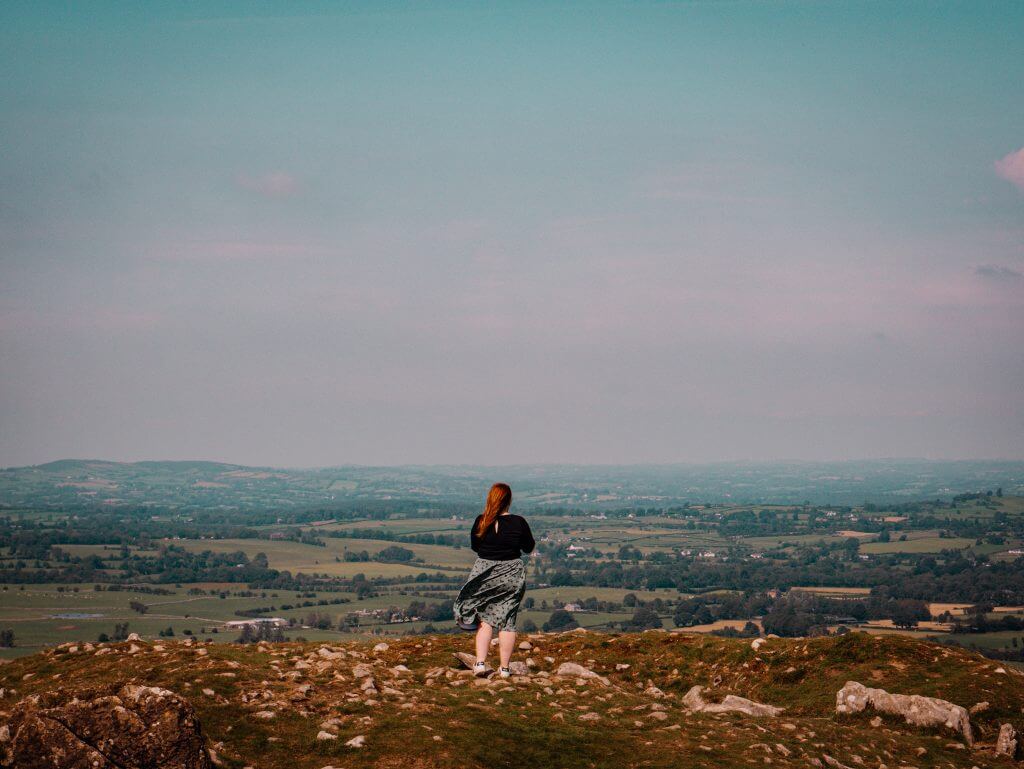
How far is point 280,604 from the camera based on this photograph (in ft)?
375

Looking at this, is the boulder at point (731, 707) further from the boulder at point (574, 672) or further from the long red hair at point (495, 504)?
the long red hair at point (495, 504)

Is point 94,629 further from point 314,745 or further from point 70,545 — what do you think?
point 70,545

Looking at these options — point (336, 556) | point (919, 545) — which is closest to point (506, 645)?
point (336, 556)

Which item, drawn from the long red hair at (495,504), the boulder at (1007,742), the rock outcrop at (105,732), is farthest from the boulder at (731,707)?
the rock outcrop at (105,732)

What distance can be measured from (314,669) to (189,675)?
305 centimetres

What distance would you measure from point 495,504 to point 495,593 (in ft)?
7.42

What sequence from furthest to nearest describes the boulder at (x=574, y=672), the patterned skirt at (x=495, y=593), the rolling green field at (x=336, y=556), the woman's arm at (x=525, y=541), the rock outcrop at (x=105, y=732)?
the rolling green field at (x=336, y=556), the boulder at (x=574, y=672), the patterned skirt at (x=495, y=593), the woman's arm at (x=525, y=541), the rock outcrop at (x=105, y=732)

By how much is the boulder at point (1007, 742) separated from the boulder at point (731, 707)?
457 centimetres

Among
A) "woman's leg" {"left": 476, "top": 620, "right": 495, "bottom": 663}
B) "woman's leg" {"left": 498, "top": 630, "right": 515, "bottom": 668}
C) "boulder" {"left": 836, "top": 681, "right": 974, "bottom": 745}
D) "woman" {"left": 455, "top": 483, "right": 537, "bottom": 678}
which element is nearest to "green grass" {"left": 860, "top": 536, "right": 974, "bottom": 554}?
"boulder" {"left": 836, "top": 681, "right": 974, "bottom": 745}

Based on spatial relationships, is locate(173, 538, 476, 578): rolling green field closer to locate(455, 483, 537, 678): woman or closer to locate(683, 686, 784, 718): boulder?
locate(455, 483, 537, 678): woman

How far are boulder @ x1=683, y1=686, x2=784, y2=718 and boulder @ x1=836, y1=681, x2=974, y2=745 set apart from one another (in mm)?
1730

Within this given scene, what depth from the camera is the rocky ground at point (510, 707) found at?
12469 millimetres

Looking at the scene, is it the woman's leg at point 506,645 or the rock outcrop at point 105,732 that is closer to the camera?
the rock outcrop at point 105,732

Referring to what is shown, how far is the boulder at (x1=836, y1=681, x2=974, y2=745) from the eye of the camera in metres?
19.2
